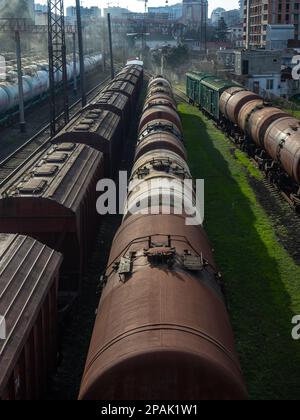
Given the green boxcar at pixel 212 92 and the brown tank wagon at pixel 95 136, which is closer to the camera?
the brown tank wagon at pixel 95 136

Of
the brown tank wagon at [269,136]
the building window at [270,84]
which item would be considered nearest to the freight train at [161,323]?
the brown tank wagon at [269,136]

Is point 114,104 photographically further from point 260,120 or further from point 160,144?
point 160,144

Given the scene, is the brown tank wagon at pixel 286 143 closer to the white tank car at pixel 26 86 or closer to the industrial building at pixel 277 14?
the white tank car at pixel 26 86

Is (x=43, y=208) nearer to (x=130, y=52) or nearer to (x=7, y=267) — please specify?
(x=7, y=267)

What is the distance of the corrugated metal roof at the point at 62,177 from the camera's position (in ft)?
46.9

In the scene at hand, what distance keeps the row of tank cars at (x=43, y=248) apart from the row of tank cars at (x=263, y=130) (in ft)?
26.4

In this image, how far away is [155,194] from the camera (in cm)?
1326

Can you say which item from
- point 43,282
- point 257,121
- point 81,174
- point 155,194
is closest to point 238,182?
point 257,121

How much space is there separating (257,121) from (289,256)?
11722mm

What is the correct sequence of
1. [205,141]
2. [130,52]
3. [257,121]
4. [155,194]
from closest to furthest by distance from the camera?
1. [155,194]
2. [257,121]
3. [205,141]
4. [130,52]

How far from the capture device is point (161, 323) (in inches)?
319

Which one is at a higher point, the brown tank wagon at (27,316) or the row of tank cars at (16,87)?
the row of tank cars at (16,87)

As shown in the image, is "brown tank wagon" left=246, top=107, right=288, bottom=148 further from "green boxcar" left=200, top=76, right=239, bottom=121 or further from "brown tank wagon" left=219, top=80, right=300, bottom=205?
"green boxcar" left=200, top=76, right=239, bottom=121

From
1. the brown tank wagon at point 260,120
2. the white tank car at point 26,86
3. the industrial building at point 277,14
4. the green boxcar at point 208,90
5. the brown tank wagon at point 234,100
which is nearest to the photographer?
the brown tank wagon at point 260,120
